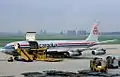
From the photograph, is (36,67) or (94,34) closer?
(36,67)

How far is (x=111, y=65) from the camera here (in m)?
40.3

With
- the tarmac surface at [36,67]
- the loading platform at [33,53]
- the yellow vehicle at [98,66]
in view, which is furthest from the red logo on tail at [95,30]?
the yellow vehicle at [98,66]

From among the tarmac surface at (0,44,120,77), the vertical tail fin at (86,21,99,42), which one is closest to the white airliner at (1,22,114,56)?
the vertical tail fin at (86,21,99,42)

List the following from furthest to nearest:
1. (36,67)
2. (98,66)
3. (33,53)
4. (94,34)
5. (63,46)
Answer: (94,34), (63,46), (33,53), (36,67), (98,66)

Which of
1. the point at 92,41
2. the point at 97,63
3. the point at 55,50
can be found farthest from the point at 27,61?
the point at 92,41

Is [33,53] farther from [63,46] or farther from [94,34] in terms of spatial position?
[94,34]

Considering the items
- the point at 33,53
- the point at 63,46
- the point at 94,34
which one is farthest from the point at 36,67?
the point at 94,34

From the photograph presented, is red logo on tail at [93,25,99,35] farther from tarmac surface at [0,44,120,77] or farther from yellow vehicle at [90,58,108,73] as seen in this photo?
yellow vehicle at [90,58,108,73]

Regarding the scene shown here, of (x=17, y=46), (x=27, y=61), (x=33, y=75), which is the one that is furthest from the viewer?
(x=17, y=46)

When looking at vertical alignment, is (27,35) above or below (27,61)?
above

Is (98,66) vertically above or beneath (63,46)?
beneath

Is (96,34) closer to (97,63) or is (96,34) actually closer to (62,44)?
(62,44)

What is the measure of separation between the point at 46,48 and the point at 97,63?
19.2m

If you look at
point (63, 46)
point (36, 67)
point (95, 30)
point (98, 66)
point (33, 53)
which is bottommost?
point (36, 67)
